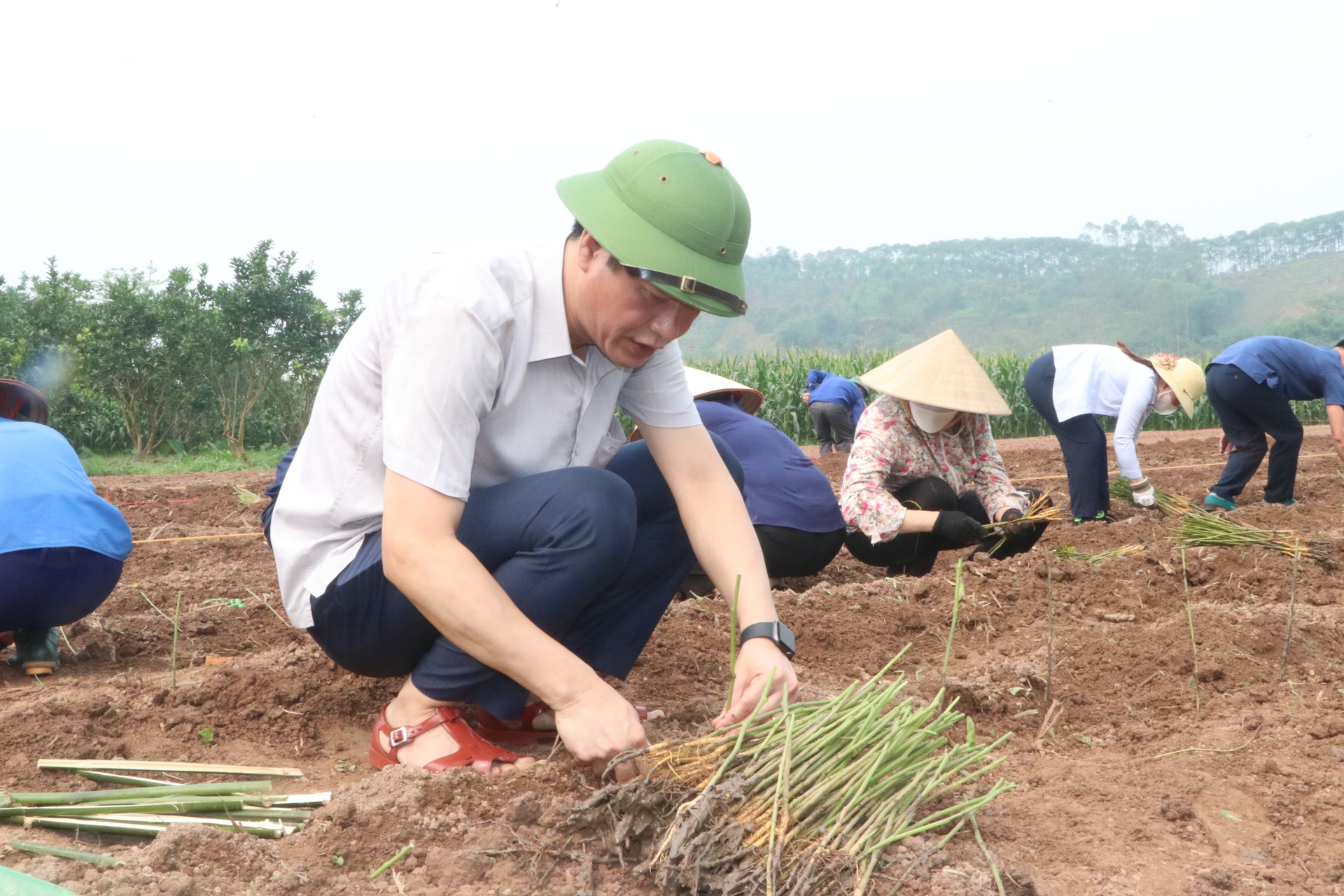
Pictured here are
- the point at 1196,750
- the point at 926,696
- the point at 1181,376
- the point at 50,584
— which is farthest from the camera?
the point at 1181,376

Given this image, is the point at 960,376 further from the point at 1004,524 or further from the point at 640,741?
the point at 640,741

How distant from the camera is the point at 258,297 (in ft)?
52.5

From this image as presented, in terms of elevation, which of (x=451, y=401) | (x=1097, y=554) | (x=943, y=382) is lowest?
(x=1097, y=554)

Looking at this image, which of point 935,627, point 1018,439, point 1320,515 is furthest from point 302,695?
point 1018,439

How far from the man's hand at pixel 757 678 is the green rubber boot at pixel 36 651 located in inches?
77.3

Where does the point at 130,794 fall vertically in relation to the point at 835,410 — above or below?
above

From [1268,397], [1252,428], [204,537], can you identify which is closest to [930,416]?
[1268,397]

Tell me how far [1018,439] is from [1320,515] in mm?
8520

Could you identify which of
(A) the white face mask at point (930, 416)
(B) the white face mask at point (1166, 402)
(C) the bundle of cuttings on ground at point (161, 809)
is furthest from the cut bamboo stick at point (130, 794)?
(B) the white face mask at point (1166, 402)

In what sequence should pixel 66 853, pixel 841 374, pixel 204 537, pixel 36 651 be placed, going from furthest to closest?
pixel 841 374
pixel 204 537
pixel 36 651
pixel 66 853

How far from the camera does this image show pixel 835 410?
10219mm

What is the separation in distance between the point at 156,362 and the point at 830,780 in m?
14.1

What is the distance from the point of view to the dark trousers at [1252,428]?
6.11m

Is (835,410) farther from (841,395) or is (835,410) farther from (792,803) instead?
(792,803)
